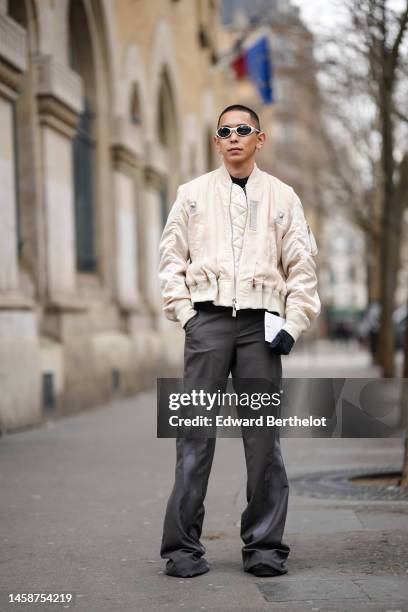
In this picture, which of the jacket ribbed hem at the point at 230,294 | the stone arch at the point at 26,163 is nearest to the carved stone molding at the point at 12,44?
the stone arch at the point at 26,163

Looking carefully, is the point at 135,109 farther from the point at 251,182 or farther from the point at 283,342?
the point at 283,342

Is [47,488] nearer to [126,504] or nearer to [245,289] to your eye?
[126,504]

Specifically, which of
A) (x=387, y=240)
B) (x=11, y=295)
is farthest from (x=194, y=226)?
(x=387, y=240)

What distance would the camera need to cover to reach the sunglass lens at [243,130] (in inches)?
196

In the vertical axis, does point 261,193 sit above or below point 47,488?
above

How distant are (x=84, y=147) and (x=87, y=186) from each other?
1.97ft

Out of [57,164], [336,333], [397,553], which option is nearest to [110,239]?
[57,164]

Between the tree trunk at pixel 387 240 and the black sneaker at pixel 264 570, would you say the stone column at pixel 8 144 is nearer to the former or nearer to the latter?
the tree trunk at pixel 387 240

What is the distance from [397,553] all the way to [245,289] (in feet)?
5.05

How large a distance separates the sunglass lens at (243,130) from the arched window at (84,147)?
1100cm

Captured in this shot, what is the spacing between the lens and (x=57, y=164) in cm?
1367

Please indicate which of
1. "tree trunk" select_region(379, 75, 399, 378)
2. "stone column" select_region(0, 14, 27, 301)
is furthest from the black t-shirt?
"tree trunk" select_region(379, 75, 399, 378)

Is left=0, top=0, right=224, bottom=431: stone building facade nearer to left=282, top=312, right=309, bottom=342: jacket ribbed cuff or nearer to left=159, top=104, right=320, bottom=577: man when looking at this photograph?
left=159, top=104, right=320, bottom=577: man

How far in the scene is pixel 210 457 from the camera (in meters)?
4.98
